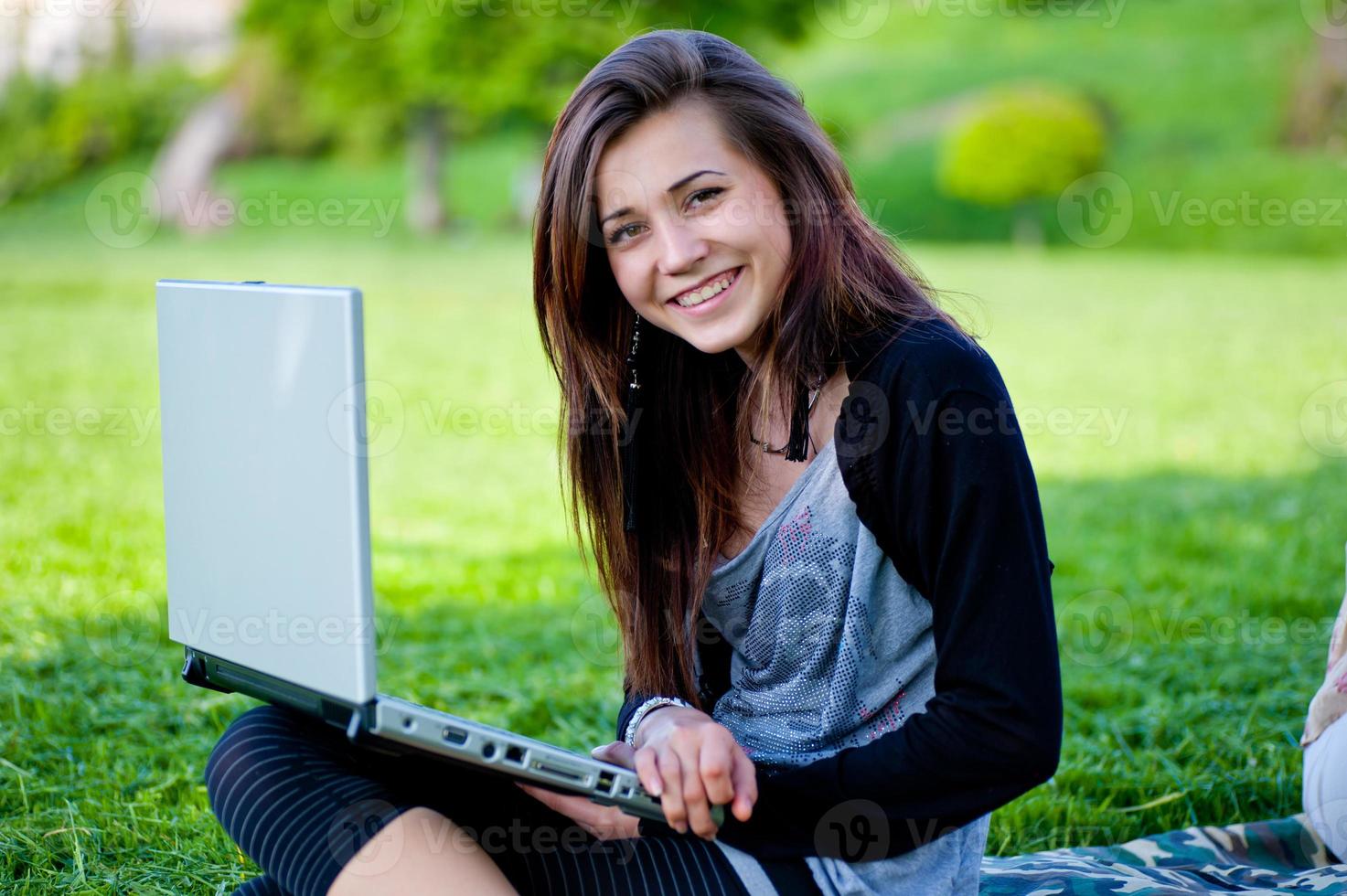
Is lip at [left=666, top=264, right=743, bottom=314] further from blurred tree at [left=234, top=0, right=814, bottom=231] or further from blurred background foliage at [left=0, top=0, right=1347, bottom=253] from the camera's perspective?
blurred background foliage at [left=0, top=0, right=1347, bottom=253]

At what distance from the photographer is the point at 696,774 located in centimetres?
133

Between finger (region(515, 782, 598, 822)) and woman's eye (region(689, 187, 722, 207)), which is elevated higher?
woman's eye (region(689, 187, 722, 207))

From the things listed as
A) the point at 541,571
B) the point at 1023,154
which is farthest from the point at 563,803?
the point at 1023,154

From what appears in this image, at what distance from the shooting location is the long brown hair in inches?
63.0

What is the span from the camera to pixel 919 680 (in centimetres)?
156

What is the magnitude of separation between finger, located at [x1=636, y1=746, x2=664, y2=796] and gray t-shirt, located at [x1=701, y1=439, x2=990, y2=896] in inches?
7.9

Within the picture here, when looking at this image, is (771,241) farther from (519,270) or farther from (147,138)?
(147,138)

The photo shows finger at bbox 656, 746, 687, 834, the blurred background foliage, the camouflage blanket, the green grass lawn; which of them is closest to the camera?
finger at bbox 656, 746, 687, 834

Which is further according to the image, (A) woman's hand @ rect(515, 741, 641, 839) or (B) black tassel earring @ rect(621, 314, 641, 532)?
(B) black tassel earring @ rect(621, 314, 641, 532)

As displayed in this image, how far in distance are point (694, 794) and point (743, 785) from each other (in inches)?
2.4

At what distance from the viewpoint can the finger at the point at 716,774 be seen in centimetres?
133

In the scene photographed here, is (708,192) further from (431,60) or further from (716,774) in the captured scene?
(431,60)

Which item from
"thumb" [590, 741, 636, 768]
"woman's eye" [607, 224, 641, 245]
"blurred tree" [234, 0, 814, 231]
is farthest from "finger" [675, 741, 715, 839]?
"blurred tree" [234, 0, 814, 231]

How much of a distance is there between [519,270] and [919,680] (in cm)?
1303
